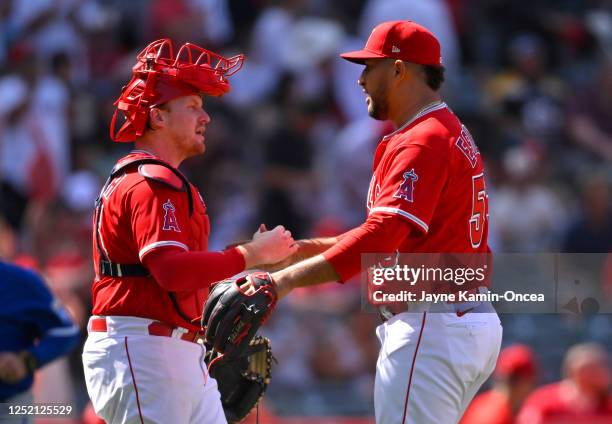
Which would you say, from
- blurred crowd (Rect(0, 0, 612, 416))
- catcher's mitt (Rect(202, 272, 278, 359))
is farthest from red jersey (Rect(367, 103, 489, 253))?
blurred crowd (Rect(0, 0, 612, 416))

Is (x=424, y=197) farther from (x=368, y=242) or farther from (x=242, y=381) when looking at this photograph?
(x=242, y=381)

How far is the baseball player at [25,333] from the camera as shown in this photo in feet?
18.9

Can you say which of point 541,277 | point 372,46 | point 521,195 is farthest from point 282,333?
point 372,46

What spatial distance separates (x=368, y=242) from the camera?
4.59 metres

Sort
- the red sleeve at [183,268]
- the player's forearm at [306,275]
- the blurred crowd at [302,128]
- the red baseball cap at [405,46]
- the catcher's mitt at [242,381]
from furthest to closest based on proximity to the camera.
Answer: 1. the blurred crowd at [302,128]
2. the catcher's mitt at [242,381]
3. the red baseball cap at [405,46]
4. the player's forearm at [306,275]
5. the red sleeve at [183,268]

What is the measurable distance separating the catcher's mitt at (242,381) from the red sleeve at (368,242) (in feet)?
2.21

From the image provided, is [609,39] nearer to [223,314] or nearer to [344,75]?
[344,75]

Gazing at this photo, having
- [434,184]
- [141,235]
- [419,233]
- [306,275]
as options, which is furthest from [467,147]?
[141,235]

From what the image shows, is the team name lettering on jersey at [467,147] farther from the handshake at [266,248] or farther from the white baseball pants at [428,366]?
the handshake at [266,248]

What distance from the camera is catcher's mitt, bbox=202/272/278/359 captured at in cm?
459

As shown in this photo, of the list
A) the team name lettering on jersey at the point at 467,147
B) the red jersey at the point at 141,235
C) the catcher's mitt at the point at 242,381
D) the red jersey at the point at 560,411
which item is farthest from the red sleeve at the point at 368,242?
the red jersey at the point at 560,411

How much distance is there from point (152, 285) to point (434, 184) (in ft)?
3.74

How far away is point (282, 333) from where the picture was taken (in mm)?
9734

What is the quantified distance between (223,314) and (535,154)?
7091 mm
